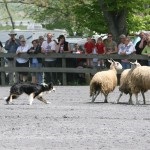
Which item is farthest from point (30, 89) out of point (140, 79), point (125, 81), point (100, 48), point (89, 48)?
point (89, 48)

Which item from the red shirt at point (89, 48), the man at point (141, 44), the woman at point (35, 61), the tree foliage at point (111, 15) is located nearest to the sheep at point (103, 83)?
the man at point (141, 44)

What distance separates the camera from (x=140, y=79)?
802 inches

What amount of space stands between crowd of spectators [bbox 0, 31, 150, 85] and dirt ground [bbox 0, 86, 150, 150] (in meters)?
5.04

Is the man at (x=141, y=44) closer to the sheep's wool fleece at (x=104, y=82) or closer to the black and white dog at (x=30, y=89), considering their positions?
the sheep's wool fleece at (x=104, y=82)

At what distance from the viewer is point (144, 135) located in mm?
13633

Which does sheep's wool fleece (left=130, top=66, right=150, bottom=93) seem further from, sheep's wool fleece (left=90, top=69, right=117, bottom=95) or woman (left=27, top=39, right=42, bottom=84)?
woman (left=27, top=39, right=42, bottom=84)

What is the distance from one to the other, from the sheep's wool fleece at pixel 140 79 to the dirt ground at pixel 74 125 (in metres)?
0.50

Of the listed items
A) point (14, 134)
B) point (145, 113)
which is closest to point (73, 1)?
point (145, 113)

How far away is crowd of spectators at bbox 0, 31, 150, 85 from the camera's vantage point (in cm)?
2672

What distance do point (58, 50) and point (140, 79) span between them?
7.88 metres

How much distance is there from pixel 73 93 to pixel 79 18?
9.19 metres

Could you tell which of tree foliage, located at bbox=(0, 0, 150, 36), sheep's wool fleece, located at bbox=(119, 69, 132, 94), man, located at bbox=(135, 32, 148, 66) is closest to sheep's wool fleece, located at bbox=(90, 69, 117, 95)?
sheep's wool fleece, located at bbox=(119, 69, 132, 94)

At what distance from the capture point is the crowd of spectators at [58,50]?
2672 cm

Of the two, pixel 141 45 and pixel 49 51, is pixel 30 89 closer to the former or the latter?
pixel 141 45
